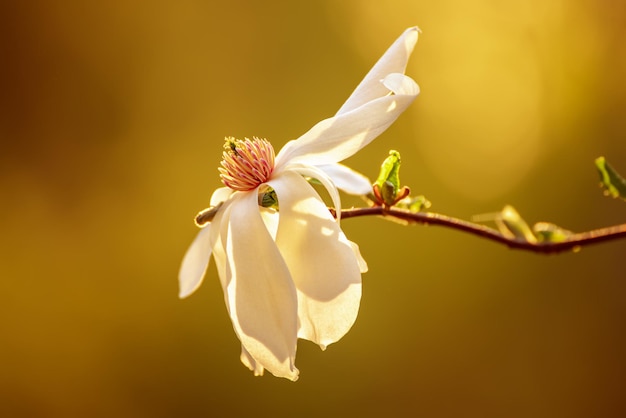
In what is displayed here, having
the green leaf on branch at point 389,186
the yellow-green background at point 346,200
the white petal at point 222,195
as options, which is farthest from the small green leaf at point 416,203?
the yellow-green background at point 346,200

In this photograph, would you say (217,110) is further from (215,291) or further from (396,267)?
(396,267)

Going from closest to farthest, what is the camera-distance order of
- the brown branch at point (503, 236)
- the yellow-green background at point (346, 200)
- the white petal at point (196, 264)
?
the brown branch at point (503, 236) → the white petal at point (196, 264) → the yellow-green background at point (346, 200)

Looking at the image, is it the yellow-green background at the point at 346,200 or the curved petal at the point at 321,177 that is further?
the yellow-green background at the point at 346,200

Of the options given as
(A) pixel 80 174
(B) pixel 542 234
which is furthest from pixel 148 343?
(B) pixel 542 234

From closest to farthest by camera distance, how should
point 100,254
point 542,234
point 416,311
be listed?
1. point 542,234
2. point 100,254
3. point 416,311

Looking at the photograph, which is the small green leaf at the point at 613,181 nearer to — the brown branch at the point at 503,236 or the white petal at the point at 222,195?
the brown branch at the point at 503,236

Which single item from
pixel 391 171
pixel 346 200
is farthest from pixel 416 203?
pixel 346 200

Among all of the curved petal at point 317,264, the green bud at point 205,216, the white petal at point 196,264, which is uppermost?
the green bud at point 205,216
